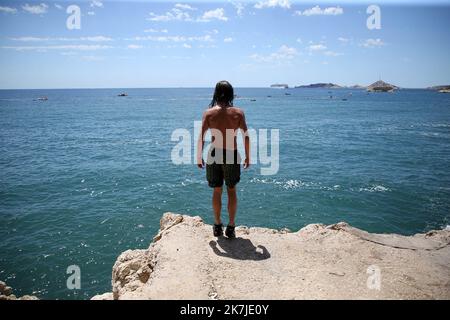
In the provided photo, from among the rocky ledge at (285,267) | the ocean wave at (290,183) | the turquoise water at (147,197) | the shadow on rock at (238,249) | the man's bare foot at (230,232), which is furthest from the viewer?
the ocean wave at (290,183)

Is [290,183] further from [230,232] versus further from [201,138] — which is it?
[201,138]

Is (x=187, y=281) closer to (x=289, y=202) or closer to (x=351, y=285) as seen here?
(x=351, y=285)

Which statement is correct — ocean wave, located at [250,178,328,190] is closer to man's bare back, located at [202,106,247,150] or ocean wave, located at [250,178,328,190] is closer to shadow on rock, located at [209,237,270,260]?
shadow on rock, located at [209,237,270,260]

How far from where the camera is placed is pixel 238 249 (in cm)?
582

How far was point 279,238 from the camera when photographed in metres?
6.59

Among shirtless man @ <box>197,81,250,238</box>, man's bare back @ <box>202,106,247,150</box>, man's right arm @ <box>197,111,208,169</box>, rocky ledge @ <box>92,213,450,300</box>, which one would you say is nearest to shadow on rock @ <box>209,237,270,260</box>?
rocky ledge @ <box>92,213,450,300</box>

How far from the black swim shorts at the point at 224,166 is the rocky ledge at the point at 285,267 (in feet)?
4.56

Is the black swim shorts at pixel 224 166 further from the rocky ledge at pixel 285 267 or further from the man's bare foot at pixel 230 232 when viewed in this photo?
the rocky ledge at pixel 285 267

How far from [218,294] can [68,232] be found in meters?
11.4

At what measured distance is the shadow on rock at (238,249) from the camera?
5598mm

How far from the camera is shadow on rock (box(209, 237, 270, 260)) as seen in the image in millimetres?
5598

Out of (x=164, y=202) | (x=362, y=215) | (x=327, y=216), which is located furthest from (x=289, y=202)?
(x=164, y=202)

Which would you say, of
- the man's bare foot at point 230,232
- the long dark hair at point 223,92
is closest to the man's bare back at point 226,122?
the long dark hair at point 223,92

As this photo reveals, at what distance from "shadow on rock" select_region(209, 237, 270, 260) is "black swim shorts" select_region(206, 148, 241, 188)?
125 centimetres
